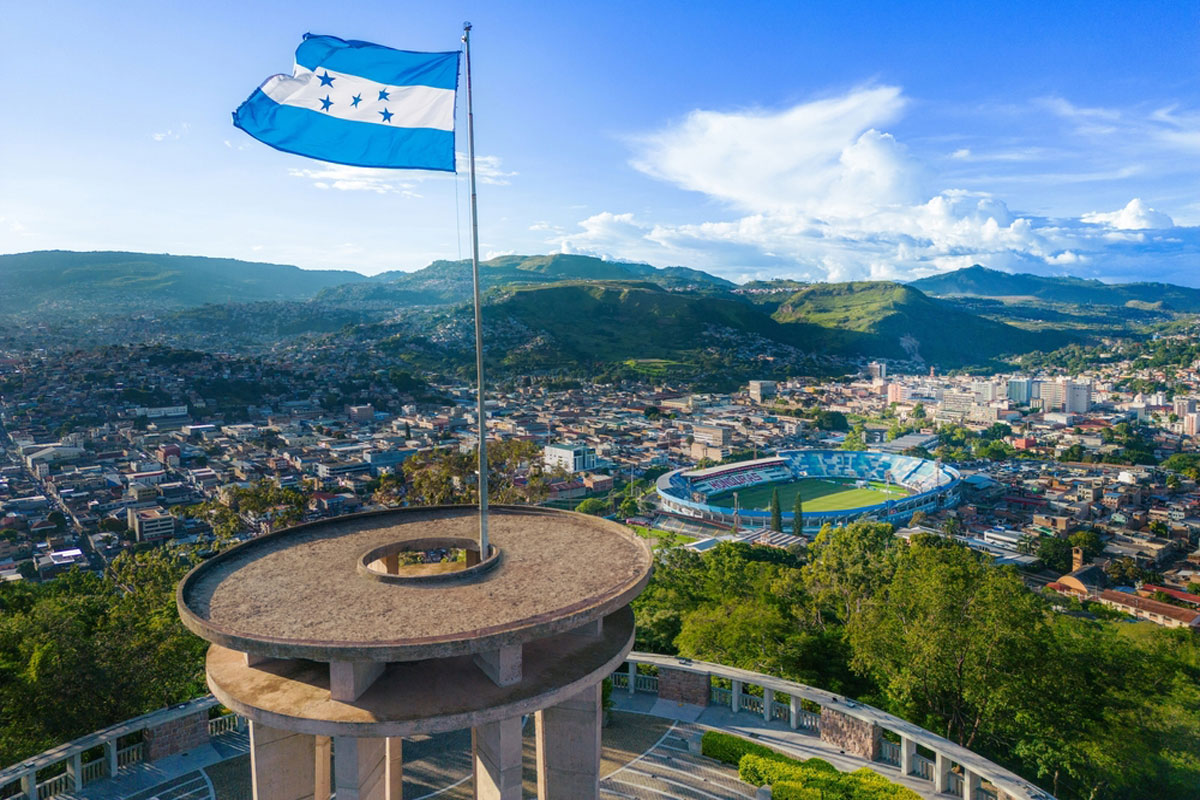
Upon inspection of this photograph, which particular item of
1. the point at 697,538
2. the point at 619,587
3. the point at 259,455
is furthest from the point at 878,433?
A: the point at 619,587

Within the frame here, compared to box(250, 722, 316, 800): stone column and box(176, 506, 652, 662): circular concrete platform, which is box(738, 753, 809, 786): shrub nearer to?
box(176, 506, 652, 662): circular concrete platform

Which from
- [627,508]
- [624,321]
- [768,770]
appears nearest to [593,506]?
[627,508]

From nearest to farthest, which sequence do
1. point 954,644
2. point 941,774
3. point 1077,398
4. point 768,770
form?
point 768,770 < point 941,774 < point 954,644 < point 1077,398

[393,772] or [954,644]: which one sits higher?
[954,644]

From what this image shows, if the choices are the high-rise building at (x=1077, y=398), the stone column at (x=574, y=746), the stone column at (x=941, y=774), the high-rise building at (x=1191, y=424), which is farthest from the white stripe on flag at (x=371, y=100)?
the high-rise building at (x=1077, y=398)

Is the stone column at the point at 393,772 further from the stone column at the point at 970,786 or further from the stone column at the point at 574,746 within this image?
the stone column at the point at 970,786

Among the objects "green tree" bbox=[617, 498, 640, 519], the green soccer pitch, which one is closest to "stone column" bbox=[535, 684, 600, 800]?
"green tree" bbox=[617, 498, 640, 519]

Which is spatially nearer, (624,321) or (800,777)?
(800,777)

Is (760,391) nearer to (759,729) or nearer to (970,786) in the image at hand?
(759,729)
